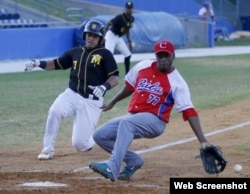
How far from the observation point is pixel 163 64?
30.7 ft

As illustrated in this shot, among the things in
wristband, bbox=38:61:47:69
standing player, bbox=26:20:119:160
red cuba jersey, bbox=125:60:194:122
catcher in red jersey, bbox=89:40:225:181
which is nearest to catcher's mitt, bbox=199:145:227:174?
catcher in red jersey, bbox=89:40:225:181

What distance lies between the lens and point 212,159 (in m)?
9.37

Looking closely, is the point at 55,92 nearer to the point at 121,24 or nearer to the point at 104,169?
the point at 121,24

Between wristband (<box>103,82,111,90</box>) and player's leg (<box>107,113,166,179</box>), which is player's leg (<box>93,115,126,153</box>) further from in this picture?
wristband (<box>103,82,111,90</box>)

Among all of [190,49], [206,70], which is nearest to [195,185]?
[206,70]

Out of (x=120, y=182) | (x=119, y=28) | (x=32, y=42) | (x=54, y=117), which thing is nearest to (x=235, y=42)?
(x=32, y=42)

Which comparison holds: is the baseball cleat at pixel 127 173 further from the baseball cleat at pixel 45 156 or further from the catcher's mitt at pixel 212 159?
the baseball cleat at pixel 45 156

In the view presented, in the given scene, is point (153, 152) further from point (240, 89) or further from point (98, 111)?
point (240, 89)

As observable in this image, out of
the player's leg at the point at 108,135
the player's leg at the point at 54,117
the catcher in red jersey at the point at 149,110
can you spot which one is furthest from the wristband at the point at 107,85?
the player's leg at the point at 108,135

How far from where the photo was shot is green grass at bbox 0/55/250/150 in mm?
14398

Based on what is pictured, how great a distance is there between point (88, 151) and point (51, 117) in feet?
3.09

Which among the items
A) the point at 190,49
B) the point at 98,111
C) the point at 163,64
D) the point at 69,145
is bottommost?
the point at 190,49

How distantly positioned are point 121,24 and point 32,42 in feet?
30.8

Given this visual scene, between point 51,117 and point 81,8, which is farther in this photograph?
point 81,8
